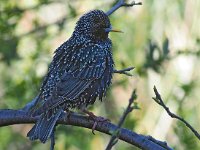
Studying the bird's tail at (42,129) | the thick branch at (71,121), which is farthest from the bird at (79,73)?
the thick branch at (71,121)

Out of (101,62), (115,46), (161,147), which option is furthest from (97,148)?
(161,147)

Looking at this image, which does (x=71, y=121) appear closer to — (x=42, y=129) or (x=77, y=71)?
(x=42, y=129)

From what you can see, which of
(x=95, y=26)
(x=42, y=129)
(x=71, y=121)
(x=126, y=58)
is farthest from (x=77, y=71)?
(x=126, y=58)

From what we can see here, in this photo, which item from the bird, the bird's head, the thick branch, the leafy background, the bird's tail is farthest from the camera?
the leafy background

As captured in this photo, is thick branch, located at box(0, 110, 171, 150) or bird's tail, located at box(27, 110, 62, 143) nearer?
thick branch, located at box(0, 110, 171, 150)

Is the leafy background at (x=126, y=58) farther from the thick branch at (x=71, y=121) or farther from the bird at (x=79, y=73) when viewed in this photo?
the thick branch at (x=71, y=121)

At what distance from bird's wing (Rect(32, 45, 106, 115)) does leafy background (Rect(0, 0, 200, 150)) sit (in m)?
1.26

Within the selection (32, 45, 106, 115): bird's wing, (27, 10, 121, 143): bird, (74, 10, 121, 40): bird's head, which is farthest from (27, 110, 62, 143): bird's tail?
(74, 10, 121, 40): bird's head

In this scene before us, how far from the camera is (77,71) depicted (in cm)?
639

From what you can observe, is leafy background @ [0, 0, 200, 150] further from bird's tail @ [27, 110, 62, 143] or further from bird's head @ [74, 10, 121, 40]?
bird's tail @ [27, 110, 62, 143]

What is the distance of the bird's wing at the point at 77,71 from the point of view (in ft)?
20.0

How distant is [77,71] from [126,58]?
7.82 feet

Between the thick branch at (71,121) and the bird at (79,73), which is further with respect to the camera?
the bird at (79,73)

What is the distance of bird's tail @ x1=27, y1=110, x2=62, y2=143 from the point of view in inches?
220
